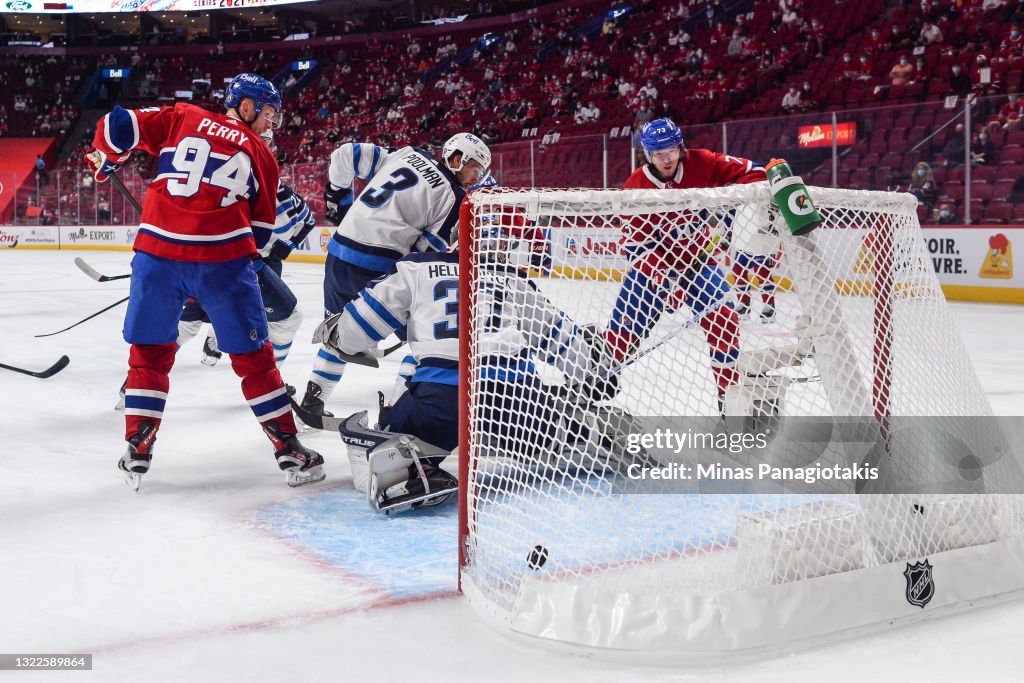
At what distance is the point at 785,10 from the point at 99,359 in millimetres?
11751

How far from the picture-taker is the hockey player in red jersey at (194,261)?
2.63m

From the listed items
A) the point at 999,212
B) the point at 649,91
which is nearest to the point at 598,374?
the point at 999,212

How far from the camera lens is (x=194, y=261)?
2619mm

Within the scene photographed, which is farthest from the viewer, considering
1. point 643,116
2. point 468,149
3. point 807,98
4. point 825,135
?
point 643,116

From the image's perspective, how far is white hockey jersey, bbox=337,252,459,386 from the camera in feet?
8.20

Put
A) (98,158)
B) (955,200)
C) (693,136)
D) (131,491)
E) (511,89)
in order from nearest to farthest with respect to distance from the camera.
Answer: (131,491), (98,158), (955,200), (693,136), (511,89)

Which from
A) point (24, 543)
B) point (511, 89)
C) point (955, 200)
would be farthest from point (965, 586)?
point (511, 89)

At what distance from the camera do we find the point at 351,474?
2.81 meters

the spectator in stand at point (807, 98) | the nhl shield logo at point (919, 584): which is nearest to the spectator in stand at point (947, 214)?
the spectator in stand at point (807, 98)

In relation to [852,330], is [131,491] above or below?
below

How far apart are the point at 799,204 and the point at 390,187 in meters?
1.97

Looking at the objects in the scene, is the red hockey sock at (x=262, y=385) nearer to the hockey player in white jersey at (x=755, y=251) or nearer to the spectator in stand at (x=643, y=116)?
the hockey player in white jersey at (x=755, y=251)

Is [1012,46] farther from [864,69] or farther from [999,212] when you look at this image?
[999,212]

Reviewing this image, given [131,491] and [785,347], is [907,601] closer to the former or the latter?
[785,347]
